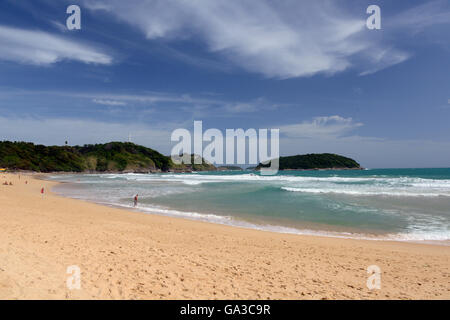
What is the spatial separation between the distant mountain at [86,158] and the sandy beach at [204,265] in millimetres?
102099

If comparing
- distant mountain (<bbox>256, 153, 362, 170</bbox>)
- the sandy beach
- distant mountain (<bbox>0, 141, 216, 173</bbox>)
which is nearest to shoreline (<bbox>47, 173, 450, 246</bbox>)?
the sandy beach

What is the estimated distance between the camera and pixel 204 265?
5621 mm

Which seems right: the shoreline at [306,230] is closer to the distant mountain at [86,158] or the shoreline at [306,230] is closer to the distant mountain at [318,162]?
the distant mountain at [86,158]

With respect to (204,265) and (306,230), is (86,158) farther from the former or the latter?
(204,265)

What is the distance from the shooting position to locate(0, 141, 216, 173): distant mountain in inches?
3526

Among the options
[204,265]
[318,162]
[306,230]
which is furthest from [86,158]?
[318,162]

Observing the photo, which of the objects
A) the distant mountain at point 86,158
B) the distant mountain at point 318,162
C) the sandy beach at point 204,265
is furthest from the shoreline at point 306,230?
the distant mountain at point 318,162

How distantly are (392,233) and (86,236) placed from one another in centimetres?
1196

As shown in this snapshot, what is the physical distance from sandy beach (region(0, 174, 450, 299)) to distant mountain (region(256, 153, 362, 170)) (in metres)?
161

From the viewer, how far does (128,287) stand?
4266mm

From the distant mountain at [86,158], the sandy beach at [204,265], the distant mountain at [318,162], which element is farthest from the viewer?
the distant mountain at [318,162]

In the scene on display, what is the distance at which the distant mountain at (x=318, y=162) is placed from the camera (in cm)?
15900
